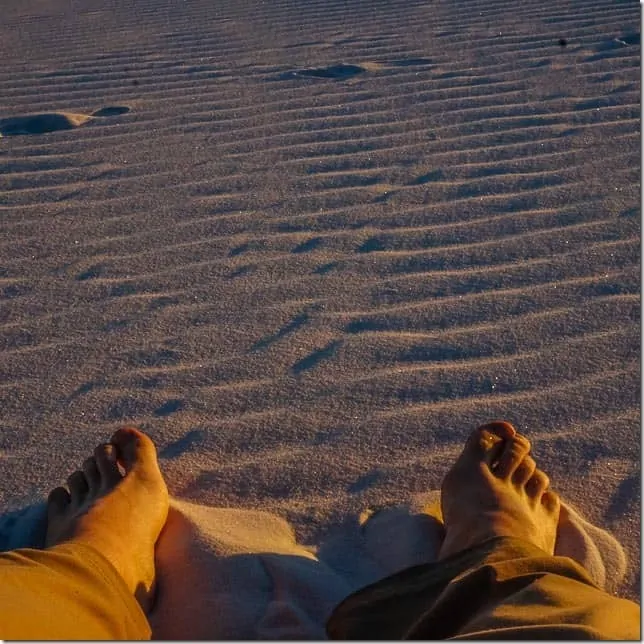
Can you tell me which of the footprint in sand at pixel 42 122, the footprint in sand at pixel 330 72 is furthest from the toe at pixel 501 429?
the footprint in sand at pixel 330 72

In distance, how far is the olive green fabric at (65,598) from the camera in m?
1.59

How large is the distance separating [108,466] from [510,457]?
0.94 m

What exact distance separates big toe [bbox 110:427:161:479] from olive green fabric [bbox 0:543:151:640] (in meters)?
0.32

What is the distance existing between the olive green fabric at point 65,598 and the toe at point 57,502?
0.78ft

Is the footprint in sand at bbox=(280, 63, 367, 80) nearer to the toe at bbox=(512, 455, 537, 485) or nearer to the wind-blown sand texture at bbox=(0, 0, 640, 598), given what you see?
the wind-blown sand texture at bbox=(0, 0, 640, 598)

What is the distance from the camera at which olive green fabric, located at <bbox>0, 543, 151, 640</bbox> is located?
62.6 inches

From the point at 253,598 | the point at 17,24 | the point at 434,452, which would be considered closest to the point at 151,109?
the point at 17,24

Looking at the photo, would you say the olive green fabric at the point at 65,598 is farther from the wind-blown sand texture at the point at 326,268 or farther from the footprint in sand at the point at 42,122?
the footprint in sand at the point at 42,122

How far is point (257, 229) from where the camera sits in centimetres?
344

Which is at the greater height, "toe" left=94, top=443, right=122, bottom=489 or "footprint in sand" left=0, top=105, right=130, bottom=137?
"footprint in sand" left=0, top=105, right=130, bottom=137

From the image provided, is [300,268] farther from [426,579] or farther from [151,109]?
[151,109]

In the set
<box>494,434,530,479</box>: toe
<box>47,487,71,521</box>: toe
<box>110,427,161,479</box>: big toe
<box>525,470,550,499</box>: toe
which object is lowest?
<box>525,470,550,499</box>: toe

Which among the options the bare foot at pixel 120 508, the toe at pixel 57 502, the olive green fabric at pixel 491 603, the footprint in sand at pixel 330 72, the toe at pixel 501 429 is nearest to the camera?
the olive green fabric at pixel 491 603

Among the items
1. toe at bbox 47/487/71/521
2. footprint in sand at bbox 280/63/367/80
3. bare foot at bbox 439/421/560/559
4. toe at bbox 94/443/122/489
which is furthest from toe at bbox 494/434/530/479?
footprint in sand at bbox 280/63/367/80
